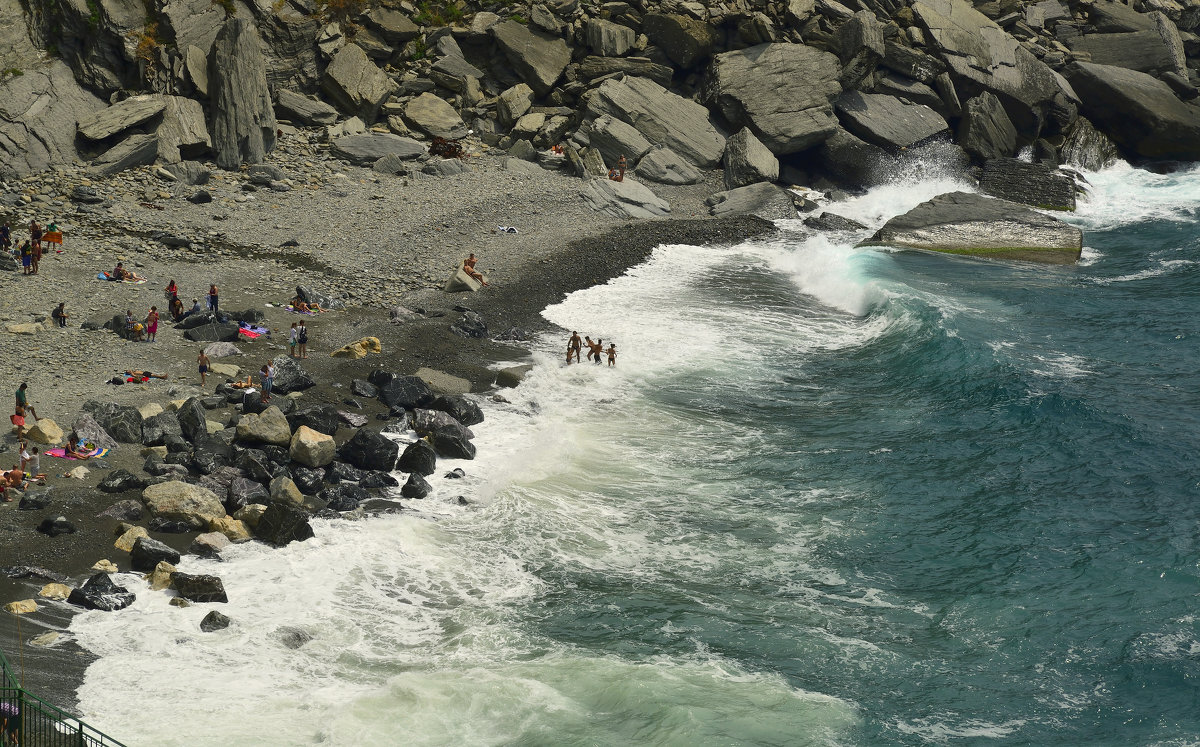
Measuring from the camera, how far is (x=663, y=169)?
45781 millimetres

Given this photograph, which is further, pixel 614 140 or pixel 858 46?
pixel 858 46

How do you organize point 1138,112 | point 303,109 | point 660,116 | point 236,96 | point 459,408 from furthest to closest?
point 1138,112 < point 660,116 < point 303,109 < point 236,96 < point 459,408

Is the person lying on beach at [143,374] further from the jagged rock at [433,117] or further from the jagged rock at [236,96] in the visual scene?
the jagged rock at [433,117]

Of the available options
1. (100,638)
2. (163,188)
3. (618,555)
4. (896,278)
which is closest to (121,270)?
(163,188)

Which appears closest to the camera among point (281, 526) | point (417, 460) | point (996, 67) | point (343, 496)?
point (281, 526)

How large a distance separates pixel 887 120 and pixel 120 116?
118 ft

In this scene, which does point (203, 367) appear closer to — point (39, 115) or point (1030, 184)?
point (39, 115)

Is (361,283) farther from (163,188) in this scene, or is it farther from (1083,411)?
(1083,411)

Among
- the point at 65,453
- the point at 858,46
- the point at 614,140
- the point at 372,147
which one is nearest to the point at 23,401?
the point at 65,453

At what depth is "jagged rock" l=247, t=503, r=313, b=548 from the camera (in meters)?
18.1

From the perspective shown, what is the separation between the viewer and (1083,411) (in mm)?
24406

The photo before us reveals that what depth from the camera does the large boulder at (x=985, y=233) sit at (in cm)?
4047

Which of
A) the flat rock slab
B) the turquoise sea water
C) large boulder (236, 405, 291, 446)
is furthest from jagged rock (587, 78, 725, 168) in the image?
large boulder (236, 405, 291, 446)

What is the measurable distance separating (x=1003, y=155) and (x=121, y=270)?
43810mm
